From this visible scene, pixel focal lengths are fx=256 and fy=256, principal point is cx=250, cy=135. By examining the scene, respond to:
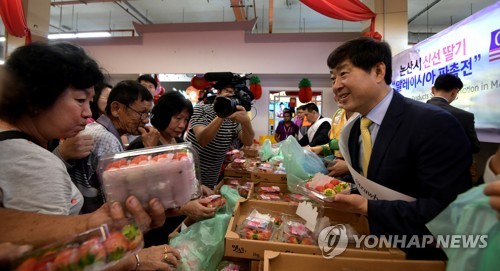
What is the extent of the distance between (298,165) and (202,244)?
88cm

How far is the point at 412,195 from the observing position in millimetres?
1001

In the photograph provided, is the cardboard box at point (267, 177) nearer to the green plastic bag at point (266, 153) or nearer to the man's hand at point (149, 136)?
the green plastic bag at point (266, 153)

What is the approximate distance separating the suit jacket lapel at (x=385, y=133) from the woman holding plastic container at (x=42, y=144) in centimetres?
84

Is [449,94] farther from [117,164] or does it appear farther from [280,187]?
[117,164]

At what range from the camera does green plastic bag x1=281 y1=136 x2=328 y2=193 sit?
173 centimetres

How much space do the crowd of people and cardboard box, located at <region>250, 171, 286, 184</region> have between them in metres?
0.47

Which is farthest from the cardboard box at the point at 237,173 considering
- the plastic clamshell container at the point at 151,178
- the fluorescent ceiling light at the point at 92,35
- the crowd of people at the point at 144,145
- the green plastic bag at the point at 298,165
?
the fluorescent ceiling light at the point at 92,35

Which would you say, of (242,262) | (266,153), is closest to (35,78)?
(242,262)

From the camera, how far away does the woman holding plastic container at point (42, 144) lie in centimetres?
56

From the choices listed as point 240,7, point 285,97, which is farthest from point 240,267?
point 285,97

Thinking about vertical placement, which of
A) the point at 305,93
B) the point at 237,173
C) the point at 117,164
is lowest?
the point at 237,173

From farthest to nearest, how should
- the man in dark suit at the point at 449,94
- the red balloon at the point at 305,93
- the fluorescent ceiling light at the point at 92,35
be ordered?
the fluorescent ceiling light at the point at 92,35 → the red balloon at the point at 305,93 → the man in dark suit at the point at 449,94

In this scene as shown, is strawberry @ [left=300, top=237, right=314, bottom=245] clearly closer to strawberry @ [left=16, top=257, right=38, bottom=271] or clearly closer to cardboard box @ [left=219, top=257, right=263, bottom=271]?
cardboard box @ [left=219, top=257, right=263, bottom=271]

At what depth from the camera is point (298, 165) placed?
1740 mm
